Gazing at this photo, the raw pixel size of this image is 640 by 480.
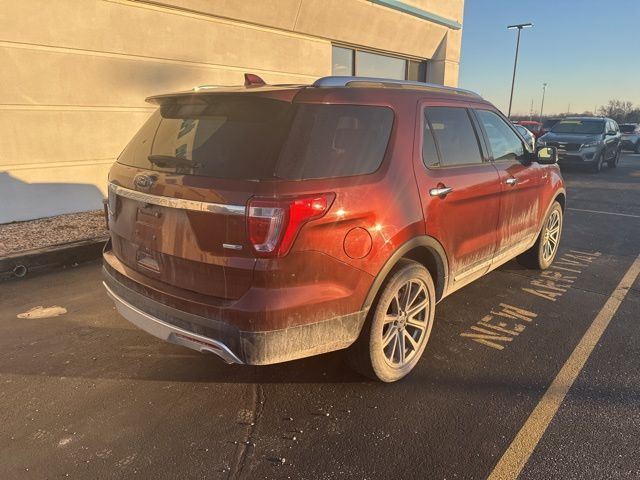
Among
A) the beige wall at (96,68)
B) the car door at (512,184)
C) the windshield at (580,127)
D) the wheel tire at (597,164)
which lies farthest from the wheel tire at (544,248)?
the windshield at (580,127)

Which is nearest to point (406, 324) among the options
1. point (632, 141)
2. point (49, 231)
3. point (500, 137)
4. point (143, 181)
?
point (143, 181)

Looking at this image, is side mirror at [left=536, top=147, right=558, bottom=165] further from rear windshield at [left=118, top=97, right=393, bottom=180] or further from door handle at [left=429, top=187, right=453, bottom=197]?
rear windshield at [left=118, top=97, right=393, bottom=180]

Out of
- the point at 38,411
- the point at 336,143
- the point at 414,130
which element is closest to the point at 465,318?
the point at 414,130

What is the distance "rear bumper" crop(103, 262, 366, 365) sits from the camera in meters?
2.39

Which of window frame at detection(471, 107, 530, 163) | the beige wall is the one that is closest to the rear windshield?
window frame at detection(471, 107, 530, 163)

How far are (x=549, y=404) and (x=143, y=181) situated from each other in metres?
2.73

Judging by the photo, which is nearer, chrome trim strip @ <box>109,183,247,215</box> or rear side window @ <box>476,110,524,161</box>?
chrome trim strip @ <box>109,183,247,215</box>

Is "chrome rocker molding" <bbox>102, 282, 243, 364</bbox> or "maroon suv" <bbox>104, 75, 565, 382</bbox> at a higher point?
"maroon suv" <bbox>104, 75, 565, 382</bbox>

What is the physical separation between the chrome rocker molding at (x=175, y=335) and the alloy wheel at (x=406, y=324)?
3.40 feet

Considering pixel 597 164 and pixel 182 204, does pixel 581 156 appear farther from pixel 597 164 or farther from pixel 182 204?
pixel 182 204

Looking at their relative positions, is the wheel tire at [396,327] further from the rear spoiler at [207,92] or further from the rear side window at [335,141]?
the rear spoiler at [207,92]

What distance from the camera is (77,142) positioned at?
7289mm

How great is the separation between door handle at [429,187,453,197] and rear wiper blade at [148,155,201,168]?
1.50m

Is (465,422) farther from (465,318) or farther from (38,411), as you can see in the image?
(38,411)
